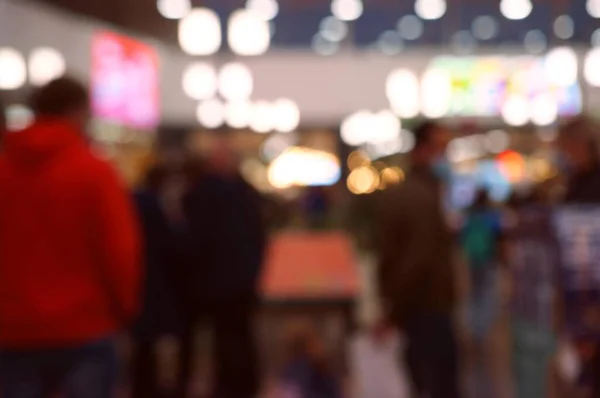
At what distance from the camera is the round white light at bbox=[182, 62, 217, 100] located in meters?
18.9

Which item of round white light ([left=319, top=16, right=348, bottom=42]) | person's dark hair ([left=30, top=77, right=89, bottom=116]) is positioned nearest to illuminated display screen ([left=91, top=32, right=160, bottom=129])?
round white light ([left=319, top=16, right=348, bottom=42])

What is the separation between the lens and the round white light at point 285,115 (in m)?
19.5

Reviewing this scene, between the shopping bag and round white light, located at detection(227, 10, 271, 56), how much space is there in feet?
37.3

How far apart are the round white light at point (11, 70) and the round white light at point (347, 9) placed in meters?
7.15

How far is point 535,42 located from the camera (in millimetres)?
17969

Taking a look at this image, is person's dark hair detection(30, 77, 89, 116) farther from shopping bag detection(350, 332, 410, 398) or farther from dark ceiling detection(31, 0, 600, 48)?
dark ceiling detection(31, 0, 600, 48)

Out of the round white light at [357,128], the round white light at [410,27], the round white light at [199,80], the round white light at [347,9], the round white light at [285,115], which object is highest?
the round white light at [347,9]

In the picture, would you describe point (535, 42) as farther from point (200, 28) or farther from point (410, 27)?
point (200, 28)

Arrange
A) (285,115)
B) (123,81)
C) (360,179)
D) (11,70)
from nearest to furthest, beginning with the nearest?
(11,70) < (123,81) < (285,115) < (360,179)

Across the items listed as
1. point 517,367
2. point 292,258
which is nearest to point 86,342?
point 517,367

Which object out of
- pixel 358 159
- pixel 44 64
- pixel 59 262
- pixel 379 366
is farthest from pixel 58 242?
pixel 358 159

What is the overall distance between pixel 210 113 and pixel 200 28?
4.19 meters

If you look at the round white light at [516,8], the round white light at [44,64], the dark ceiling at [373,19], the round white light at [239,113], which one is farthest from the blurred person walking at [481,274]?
the round white light at [239,113]

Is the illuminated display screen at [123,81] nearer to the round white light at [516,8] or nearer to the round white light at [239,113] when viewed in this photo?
the round white light at [239,113]
